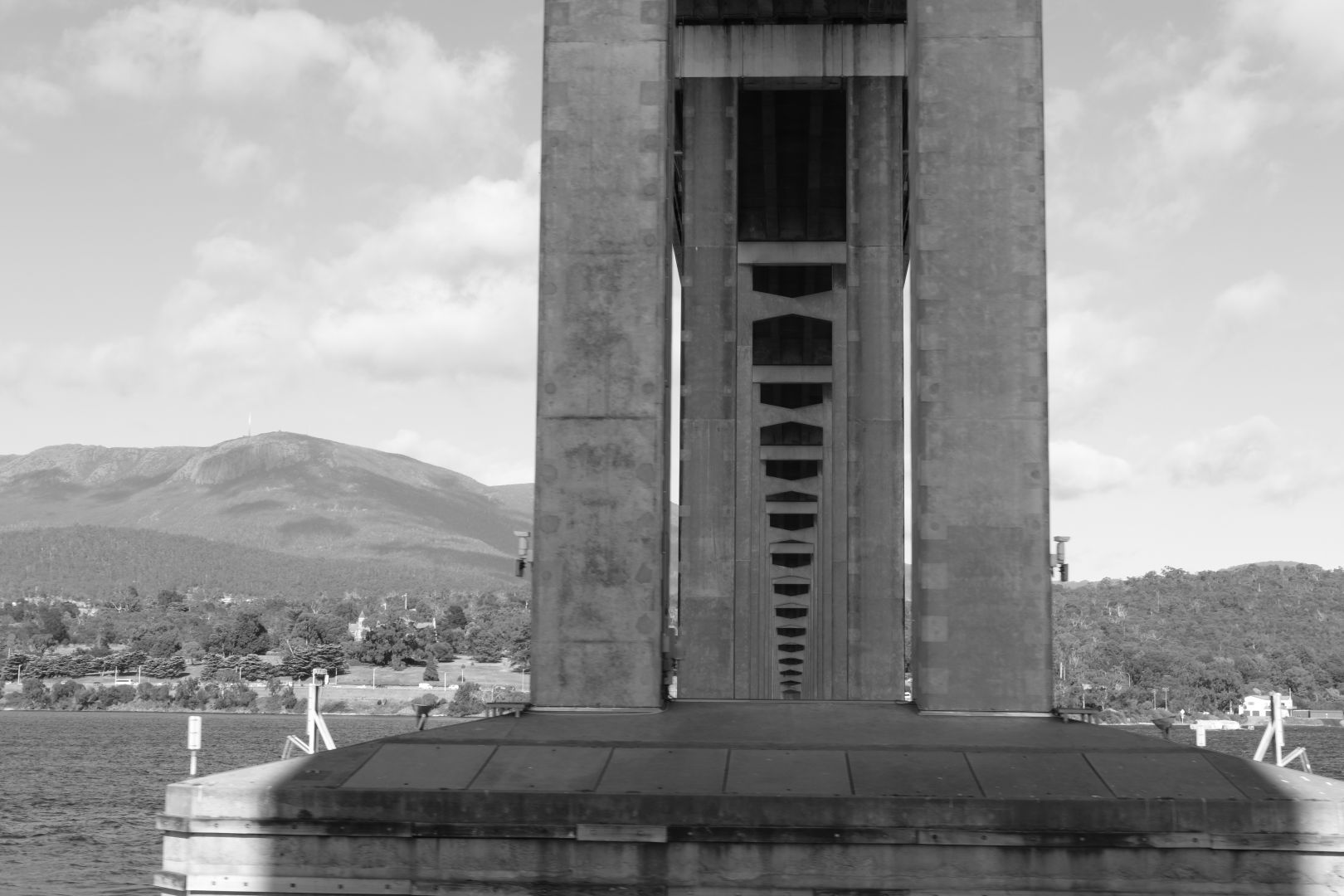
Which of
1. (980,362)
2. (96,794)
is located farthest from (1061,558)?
(96,794)

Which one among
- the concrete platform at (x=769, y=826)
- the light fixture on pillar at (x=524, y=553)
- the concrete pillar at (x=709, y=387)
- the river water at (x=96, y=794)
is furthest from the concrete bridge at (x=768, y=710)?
the concrete pillar at (x=709, y=387)

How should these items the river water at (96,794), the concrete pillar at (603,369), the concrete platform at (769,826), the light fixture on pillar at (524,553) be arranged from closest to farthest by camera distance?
the concrete platform at (769,826), the concrete pillar at (603,369), the light fixture on pillar at (524,553), the river water at (96,794)

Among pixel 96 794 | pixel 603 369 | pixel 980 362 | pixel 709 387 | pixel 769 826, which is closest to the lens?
pixel 769 826

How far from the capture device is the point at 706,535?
125 feet

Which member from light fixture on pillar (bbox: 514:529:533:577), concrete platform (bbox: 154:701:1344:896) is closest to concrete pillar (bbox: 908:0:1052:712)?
concrete platform (bbox: 154:701:1344:896)

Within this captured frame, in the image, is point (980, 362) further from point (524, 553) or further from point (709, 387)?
point (709, 387)

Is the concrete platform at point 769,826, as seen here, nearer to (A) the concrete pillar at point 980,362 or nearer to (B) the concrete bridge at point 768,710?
(B) the concrete bridge at point 768,710

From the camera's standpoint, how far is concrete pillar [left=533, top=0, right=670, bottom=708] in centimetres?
1906

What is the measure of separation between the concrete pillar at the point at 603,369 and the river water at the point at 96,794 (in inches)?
619

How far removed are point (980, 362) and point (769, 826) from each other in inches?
269

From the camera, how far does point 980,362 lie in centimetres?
1914

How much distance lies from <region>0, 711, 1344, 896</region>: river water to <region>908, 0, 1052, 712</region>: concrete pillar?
13661mm

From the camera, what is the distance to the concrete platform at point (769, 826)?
14.7 metres

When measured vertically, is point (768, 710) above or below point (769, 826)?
above
